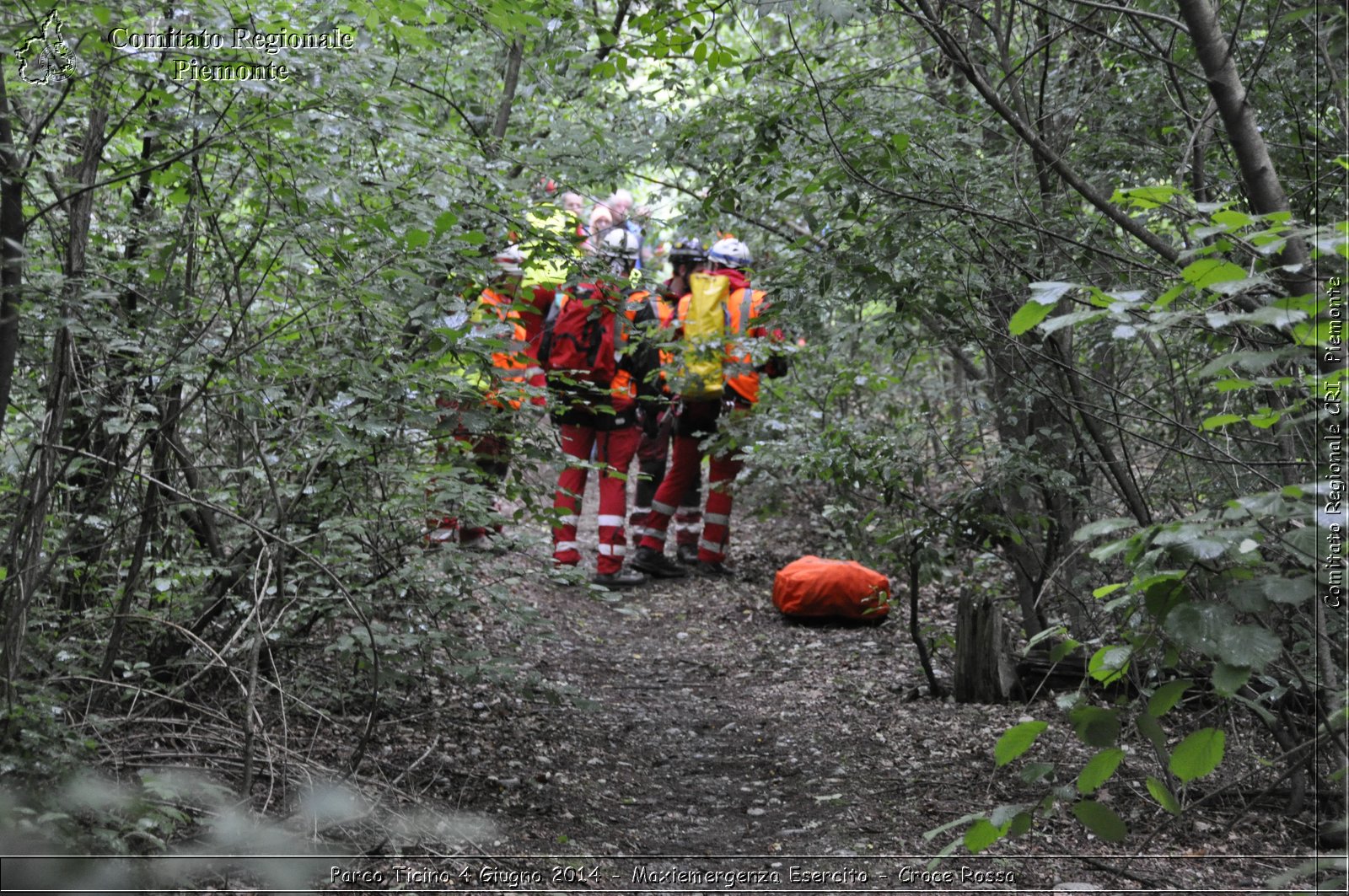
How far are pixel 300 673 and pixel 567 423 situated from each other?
377 cm

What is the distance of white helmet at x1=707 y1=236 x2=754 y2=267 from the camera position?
798 cm

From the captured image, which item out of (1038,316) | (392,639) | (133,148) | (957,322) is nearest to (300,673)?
(392,639)

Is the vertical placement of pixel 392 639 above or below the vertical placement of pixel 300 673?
above

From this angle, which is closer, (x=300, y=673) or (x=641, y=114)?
(x=300, y=673)

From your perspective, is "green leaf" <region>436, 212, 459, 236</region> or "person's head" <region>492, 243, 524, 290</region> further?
"person's head" <region>492, 243, 524, 290</region>

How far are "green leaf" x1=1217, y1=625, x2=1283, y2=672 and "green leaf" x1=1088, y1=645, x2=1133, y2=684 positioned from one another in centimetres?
21

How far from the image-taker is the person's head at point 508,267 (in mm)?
3928

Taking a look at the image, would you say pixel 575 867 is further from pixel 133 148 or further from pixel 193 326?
pixel 133 148

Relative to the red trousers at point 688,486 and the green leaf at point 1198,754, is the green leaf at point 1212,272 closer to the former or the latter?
the green leaf at point 1198,754

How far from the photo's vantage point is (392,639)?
11.4 ft

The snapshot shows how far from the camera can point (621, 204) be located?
720cm

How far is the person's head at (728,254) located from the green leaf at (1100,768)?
6.36 metres

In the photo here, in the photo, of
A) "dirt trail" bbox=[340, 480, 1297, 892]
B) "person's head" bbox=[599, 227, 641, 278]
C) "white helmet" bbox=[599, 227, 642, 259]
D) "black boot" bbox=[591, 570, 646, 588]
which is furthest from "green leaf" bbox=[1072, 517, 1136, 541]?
"black boot" bbox=[591, 570, 646, 588]

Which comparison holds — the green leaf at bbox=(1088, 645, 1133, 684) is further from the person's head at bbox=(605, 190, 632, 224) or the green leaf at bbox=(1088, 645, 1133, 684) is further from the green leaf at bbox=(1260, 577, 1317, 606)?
the person's head at bbox=(605, 190, 632, 224)
